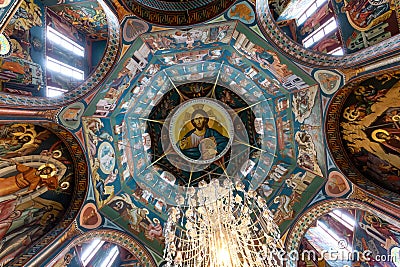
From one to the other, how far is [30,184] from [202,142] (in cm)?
662

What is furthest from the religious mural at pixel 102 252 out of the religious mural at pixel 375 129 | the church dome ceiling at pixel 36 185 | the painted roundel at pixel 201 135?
the religious mural at pixel 375 129

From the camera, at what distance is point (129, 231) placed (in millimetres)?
9930

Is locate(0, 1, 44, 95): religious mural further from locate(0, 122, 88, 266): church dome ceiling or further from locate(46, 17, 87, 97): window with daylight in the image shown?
locate(0, 122, 88, 266): church dome ceiling

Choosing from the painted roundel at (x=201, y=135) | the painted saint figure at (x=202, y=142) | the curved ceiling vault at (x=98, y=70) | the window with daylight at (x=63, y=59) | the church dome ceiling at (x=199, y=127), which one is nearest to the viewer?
the curved ceiling vault at (x=98, y=70)

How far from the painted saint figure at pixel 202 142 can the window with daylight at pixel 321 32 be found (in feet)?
16.6

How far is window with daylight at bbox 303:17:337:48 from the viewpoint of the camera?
297 inches

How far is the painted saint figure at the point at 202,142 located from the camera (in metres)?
11.6

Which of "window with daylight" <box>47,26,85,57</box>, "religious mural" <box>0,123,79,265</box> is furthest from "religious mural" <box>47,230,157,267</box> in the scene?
"window with daylight" <box>47,26,85,57</box>

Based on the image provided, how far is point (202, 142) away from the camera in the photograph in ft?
38.6

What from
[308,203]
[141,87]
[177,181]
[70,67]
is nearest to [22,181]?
[70,67]

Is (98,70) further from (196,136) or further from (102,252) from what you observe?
(102,252)

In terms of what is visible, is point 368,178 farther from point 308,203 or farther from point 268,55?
point 268,55

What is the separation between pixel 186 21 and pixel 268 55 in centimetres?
279
